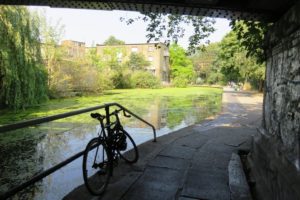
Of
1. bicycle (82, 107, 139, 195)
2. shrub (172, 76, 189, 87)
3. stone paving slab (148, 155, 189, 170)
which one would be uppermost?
bicycle (82, 107, 139, 195)

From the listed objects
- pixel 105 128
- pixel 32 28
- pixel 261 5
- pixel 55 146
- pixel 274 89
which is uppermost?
pixel 32 28

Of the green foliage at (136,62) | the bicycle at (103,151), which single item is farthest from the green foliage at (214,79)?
the bicycle at (103,151)

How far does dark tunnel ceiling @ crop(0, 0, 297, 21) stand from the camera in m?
3.68

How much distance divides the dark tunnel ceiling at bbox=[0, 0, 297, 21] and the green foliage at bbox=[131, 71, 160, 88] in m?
40.6

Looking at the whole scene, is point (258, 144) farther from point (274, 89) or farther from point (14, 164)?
point (14, 164)

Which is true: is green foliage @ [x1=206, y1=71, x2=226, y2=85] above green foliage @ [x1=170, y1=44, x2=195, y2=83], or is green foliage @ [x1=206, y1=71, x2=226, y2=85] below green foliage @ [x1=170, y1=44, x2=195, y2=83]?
below

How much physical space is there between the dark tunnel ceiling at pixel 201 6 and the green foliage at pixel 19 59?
11292 millimetres

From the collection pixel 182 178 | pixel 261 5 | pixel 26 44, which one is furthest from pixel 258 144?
pixel 26 44

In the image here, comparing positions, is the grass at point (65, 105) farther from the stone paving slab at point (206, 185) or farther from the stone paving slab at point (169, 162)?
the stone paving slab at point (206, 185)

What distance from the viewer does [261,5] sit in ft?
12.1

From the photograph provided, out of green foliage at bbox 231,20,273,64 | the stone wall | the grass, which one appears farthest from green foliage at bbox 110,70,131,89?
the stone wall

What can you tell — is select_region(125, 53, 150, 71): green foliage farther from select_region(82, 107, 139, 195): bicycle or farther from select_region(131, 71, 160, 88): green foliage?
select_region(82, 107, 139, 195): bicycle

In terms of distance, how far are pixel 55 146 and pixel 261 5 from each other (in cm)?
653

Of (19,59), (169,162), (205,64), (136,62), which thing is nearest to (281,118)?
(169,162)
